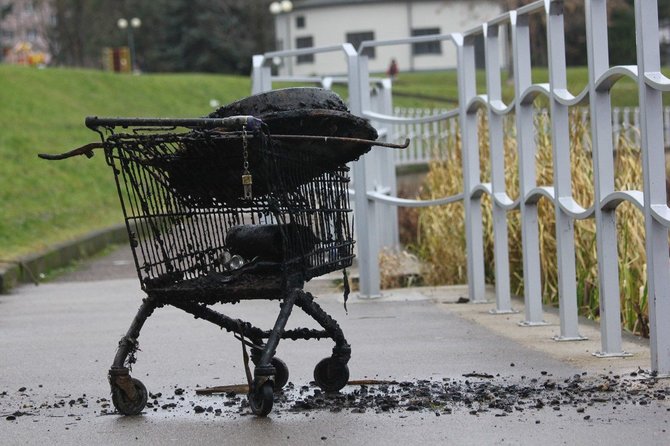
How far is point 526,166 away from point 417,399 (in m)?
3.02

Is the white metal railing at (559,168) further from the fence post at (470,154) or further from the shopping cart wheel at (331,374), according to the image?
the shopping cart wheel at (331,374)

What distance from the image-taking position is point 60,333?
10203mm

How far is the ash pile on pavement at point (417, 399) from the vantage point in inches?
256

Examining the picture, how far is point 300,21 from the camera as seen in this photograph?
85.7 m

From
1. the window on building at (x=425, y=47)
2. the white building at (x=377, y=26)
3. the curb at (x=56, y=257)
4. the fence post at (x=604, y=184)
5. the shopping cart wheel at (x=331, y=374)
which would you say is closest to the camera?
the shopping cart wheel at (x=331, y=374)

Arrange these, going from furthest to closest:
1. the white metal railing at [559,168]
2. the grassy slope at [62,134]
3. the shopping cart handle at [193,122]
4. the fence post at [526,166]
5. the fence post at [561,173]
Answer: the grassy slope at [62,134], the fence post at [526,166], the fence post at [561,173], the white metal railing at [559,168], the shopping cart handle at [193,122]

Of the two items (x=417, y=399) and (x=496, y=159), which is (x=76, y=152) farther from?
(x=496, y=159)

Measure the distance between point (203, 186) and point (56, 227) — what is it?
44.7 feet

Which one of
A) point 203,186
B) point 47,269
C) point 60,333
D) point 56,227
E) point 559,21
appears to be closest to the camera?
point 203,186

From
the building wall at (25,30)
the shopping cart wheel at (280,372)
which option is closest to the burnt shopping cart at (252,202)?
the shopping cart wheel at (280,372)

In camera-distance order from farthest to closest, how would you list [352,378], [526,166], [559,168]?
[526,166]
[559,168]
[352,378]

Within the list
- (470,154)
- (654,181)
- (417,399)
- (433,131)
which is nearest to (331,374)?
(417,399)

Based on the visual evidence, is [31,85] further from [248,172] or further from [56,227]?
[248,172]

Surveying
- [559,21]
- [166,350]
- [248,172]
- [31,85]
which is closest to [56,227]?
[166,350]
